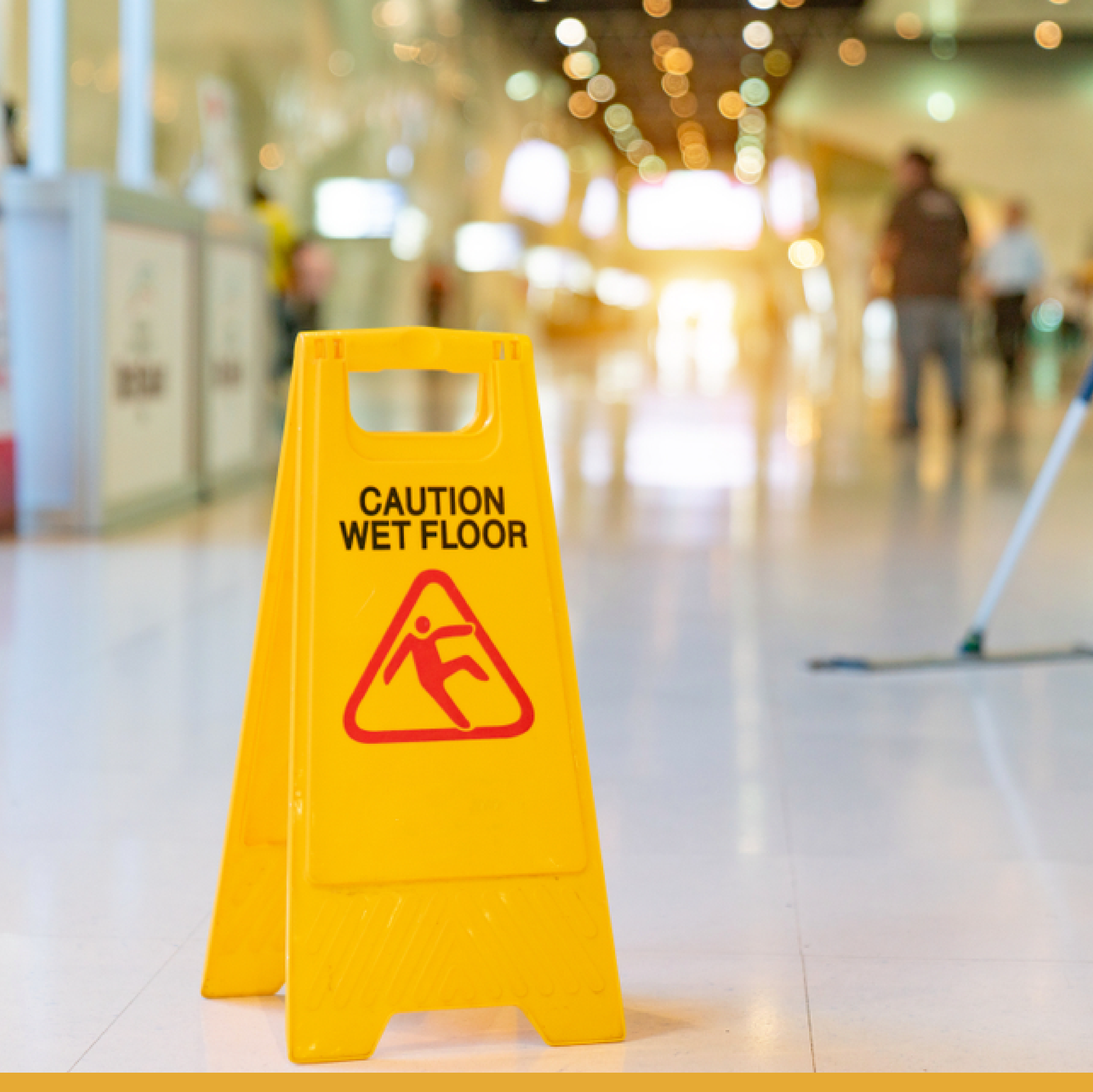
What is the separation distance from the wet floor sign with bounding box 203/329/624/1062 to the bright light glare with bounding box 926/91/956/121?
26970 millimetres

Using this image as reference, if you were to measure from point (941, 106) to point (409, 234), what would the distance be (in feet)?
32.3

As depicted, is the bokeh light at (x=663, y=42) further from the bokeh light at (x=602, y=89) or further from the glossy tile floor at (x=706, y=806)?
the glossy tile floor at (x=706, y=806)

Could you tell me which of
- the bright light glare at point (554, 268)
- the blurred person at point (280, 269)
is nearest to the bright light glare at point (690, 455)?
the blurred person at point (280, 269)

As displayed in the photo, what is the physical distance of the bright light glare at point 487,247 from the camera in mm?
29828

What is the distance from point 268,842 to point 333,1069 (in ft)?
1.09

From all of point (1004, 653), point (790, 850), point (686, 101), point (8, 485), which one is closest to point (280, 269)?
point (8, 485)

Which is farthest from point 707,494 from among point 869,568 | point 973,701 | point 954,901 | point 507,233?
point 507,233

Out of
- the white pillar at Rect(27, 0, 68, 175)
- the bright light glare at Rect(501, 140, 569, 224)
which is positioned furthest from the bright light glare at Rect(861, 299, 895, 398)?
the bright light glare at Rect(501, 140, 569, 224)

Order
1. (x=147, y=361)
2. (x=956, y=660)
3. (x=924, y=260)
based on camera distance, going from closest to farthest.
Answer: (x=956, y=660) → (x=147, y=361) → (x=924, y=260)

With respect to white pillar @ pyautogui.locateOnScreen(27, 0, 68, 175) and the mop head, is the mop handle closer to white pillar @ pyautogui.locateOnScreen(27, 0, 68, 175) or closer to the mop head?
the mop head

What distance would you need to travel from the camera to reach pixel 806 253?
119ft

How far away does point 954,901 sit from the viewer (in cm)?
241

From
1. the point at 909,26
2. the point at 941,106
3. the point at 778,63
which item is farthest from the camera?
the point at 778,63

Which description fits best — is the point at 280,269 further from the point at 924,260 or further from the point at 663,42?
the point at 663,42
